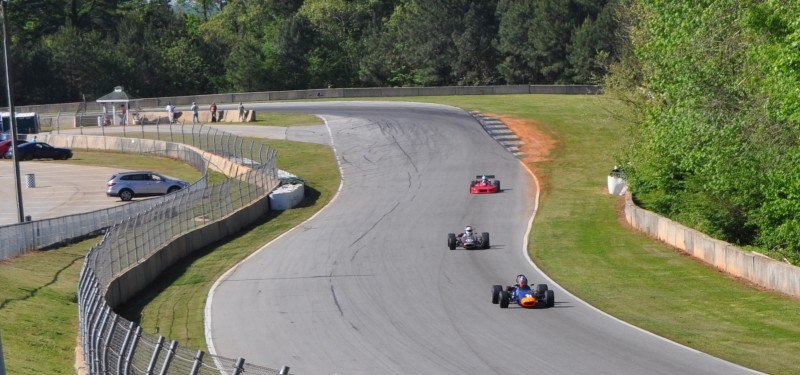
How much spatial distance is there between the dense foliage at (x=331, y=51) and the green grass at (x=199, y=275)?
50937mm

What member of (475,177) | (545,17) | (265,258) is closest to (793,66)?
(265,258)

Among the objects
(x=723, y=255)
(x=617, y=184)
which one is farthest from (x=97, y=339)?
(x=617, y=184)

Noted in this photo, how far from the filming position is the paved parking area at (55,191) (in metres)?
48.5

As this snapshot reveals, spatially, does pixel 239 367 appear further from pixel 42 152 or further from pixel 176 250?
pixel 42 152

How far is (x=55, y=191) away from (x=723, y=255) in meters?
36.8

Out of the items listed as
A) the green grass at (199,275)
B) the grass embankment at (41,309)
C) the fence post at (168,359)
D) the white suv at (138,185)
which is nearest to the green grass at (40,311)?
the grass embankment at (41,309)

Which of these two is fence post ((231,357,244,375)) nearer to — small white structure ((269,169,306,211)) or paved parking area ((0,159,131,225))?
small white structure ((269,169,306,211))

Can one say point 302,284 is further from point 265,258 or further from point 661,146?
point 661,146

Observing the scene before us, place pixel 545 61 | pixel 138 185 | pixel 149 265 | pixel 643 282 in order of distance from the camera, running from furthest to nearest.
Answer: pixel 545 61 → pixel 138 185 → pixel 149 265 → pixel 643 282

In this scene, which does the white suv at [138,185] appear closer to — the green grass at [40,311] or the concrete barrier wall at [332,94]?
the green grass at [40,311]

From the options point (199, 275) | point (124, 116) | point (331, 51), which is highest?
point (331, 51)

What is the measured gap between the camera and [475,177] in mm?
51469

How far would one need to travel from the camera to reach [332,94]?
3772 inches

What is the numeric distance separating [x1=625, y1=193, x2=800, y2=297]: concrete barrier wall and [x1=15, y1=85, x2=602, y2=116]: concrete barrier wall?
50582 mm
